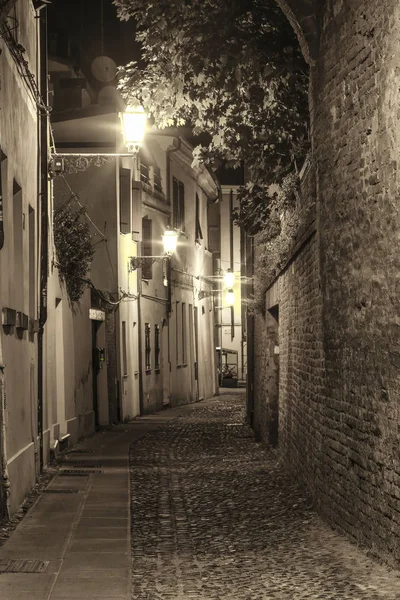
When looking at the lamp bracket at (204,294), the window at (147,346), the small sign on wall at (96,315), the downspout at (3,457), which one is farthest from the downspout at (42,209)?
the lamp bracket at (204,294)

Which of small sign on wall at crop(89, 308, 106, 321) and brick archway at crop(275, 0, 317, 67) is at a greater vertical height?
brick archway at crop(275, 0, 317, 67)

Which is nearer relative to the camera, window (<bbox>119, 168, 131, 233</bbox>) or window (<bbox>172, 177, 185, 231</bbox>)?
window (<bbox>119, 168, 131, 233</bbox>)

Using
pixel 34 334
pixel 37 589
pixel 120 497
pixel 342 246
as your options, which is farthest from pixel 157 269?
pixel 37 589

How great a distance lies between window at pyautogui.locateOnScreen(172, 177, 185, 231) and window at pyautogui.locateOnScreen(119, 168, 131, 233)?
26.2 feet

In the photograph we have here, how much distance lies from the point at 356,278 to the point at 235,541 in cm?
258

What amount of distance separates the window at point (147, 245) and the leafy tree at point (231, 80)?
13.8 meters

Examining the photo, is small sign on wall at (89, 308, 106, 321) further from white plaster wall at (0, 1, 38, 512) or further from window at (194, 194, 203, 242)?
window at (194, 194, 203, 242)

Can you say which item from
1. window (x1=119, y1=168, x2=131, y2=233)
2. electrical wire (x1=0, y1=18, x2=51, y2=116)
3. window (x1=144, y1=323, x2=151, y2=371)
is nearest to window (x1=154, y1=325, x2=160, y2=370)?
window (x1=144, y1=323, x2=151, y2=371)

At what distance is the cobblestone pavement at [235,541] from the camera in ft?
24.4

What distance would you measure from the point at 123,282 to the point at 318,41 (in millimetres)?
16575

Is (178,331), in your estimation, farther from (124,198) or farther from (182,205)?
(124,198)

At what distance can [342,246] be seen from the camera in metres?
9.70

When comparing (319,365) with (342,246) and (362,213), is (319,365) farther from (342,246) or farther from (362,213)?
(362,213)

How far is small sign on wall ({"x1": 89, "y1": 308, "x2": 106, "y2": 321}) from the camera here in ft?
73.4
